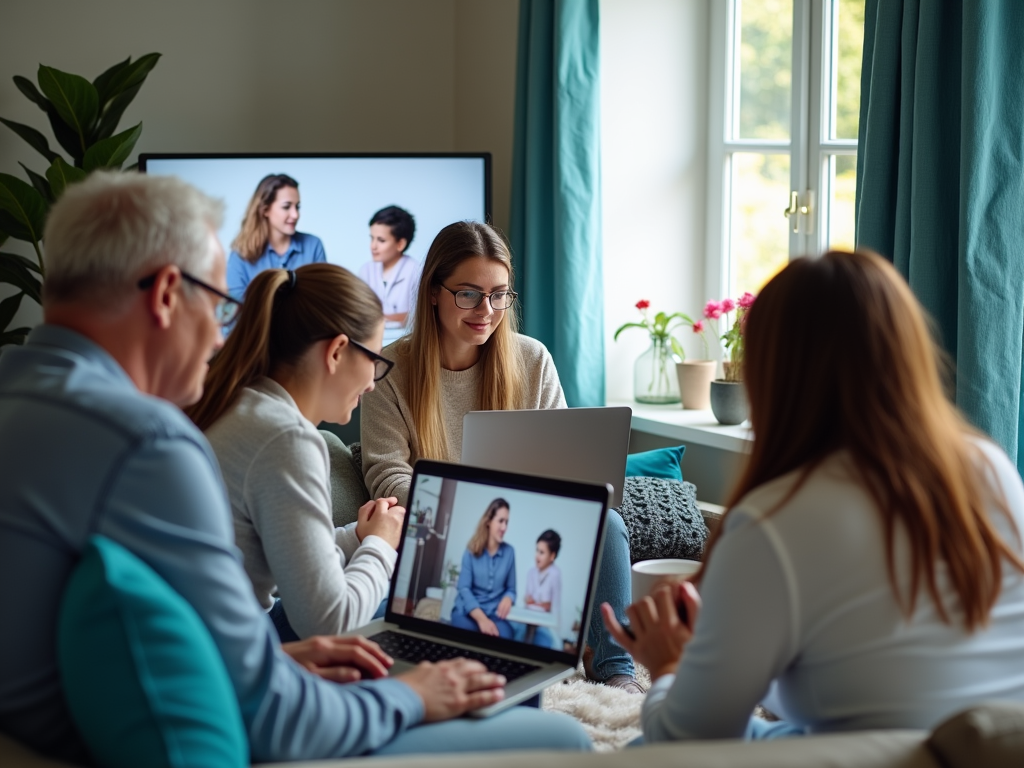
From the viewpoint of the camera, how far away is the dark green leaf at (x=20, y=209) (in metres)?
3.37

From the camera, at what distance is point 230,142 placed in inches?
164

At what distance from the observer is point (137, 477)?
1064 millimetres

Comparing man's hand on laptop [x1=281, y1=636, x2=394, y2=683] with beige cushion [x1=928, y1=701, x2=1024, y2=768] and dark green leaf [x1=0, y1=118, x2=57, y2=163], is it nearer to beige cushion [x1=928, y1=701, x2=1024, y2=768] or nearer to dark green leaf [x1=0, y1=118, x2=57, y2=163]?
beige cushion [x1=928, y1=701, x2=1024, y2=768]

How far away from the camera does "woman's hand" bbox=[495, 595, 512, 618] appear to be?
1565 millimetres

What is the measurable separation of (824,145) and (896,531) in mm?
2513

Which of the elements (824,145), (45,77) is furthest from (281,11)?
(824,145)

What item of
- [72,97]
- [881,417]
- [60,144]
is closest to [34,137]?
[60,144]

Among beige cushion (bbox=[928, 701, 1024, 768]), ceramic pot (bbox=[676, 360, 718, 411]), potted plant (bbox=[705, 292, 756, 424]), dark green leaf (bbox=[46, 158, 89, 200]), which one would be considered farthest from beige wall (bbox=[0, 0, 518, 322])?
beige cushion (bbox=[928, 701, 1024, 768])

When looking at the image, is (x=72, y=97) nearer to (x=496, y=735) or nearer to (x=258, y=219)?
(x=258, y=219)

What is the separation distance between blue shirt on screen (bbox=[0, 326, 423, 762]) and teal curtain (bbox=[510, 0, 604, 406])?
102 inches

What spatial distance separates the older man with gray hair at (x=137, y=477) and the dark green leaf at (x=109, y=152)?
239 centimetres

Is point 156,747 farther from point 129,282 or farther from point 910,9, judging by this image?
point 910,9

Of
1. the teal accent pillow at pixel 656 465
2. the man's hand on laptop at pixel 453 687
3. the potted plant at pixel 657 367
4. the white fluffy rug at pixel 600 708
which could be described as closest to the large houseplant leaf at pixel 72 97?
the potted plant at pixel 657 367

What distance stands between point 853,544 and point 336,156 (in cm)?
303
